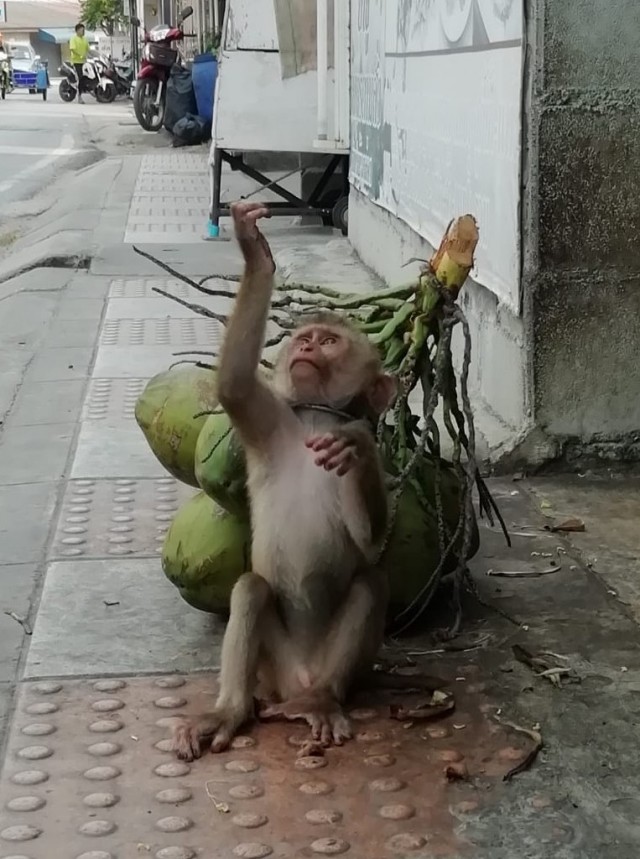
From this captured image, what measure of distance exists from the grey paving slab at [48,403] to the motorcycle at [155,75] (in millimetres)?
16811

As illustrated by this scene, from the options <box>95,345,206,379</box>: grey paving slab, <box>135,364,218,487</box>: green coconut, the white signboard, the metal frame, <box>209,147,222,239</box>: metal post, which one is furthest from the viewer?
the metal frame

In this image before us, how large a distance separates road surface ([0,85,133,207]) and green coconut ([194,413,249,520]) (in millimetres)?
12401

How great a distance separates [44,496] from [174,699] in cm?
192

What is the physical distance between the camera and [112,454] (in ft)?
18.6

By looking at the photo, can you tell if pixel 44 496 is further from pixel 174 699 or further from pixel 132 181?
pixel 132 181

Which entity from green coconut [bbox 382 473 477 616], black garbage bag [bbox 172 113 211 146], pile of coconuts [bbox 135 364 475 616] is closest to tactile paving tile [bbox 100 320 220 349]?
pile of coconuts [bbox 135 364 475 616]

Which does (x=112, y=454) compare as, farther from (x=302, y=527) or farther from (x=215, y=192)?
→ (x=215, y=192)

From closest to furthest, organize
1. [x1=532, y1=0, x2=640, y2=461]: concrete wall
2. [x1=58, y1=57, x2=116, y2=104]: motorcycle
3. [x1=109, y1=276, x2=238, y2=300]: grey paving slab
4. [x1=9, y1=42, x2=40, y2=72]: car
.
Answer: [x1=532, y1=0, x2=640, y2=461]: concrete wall, [x1=109, y1=276, x2=238, y2=300]: grey paving slab, [x1=58, y1=57, x2=116, y2=104]: motorcycle, [x1=9, y1=42, x2=40, y2=72]: car

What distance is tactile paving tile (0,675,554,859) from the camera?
275 cm

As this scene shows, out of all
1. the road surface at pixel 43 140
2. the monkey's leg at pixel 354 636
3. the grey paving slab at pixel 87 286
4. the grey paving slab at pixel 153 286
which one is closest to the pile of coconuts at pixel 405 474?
the monkey's leg at pixel 354 636

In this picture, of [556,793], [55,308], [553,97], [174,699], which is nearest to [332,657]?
[174,699]

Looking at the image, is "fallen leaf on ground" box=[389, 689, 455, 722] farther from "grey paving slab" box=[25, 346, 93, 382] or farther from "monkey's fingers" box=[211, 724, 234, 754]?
"grey paving slab" box=[25, 346, 93, 382]

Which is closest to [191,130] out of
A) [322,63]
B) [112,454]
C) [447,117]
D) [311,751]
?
[322,63]

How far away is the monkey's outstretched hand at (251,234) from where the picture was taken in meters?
3.07
